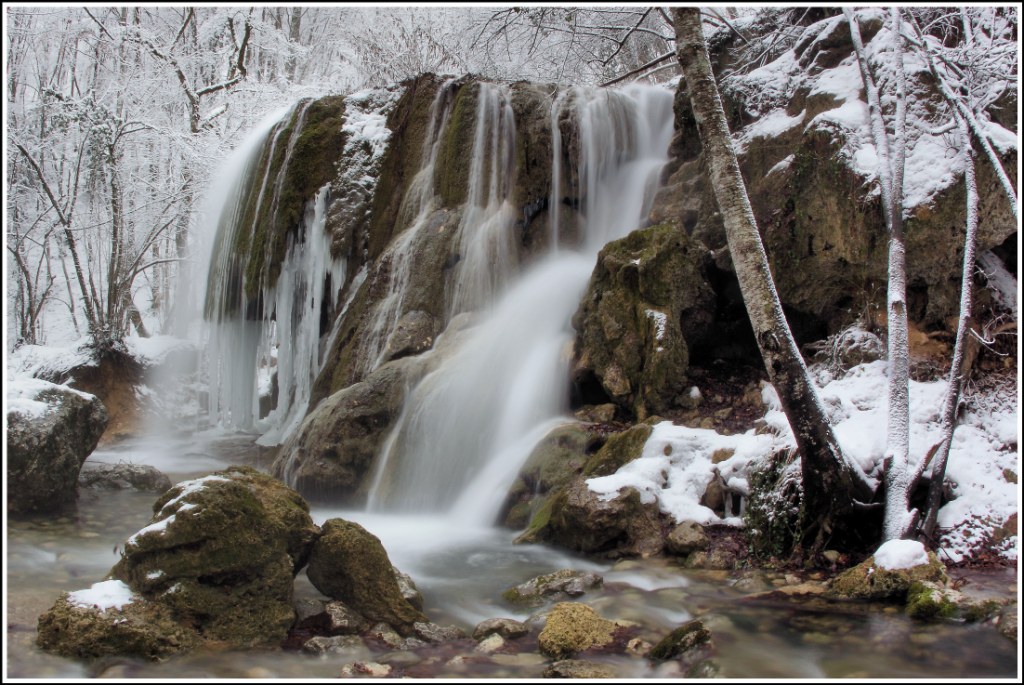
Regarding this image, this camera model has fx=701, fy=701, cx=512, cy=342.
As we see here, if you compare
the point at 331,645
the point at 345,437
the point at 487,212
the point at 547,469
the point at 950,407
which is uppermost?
the point at 487,212

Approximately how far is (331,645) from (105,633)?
1.05m

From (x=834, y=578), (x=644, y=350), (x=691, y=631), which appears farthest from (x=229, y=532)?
(x=644, y=350)

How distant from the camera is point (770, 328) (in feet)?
15.1

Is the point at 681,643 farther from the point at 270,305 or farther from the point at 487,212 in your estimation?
the point at 270,305

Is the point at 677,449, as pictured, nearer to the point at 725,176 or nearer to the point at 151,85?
the point at 725,176

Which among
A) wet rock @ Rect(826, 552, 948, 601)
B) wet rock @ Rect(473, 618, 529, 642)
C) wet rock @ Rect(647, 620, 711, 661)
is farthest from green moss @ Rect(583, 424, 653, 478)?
wet rock @ Rect(647, 620, 711, 661)

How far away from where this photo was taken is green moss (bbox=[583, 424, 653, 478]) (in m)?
6.11

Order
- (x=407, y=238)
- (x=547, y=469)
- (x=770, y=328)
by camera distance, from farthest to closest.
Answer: (x=407, y=238), (x=547, y=469), (x=770, y=328)

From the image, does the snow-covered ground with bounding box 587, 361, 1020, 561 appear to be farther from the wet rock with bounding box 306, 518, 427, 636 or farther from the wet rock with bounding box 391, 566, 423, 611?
the wet rock with bounding box 306, 518, 427, 636

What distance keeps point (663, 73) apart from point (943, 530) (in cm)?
1518

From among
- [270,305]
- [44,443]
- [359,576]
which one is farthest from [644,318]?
[270,305]

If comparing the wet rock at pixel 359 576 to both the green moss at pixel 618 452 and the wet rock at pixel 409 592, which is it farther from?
the green moss at pixel 618 452

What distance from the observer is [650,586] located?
4.64 meters

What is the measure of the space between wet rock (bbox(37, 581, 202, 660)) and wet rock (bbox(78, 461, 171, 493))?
482 centimetres
